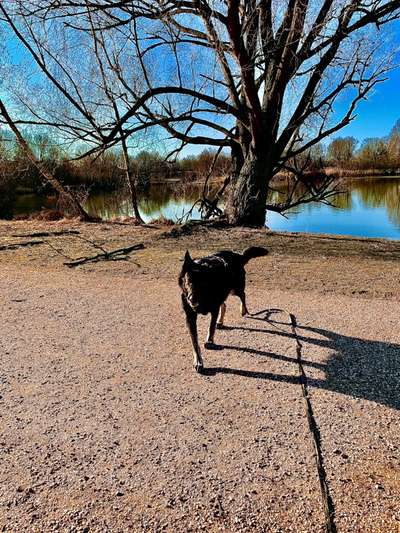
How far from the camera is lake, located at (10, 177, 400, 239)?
19.0 meters

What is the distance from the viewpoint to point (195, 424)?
3.54m

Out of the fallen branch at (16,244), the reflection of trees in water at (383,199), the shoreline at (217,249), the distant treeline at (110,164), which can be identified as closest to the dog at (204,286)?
the shoreline at (217,249)

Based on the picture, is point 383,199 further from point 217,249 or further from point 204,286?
point 204,286

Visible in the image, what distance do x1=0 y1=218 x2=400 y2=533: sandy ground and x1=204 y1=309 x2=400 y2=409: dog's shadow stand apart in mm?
20

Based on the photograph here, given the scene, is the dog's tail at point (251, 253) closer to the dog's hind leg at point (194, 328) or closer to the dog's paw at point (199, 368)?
the dog's hind leg at point (194, 328)

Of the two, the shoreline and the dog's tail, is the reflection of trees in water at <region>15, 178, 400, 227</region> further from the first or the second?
the dog's tail

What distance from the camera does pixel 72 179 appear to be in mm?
25469

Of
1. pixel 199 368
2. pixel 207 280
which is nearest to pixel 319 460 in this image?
pixel 199 368

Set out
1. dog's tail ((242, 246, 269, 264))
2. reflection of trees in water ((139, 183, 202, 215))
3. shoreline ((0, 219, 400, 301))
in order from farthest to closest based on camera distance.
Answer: reflection of trees in water ((139, 183, 202, 215))
shoreline ((0, 219, 400, 301))
dog's tail ((242, 246, 269, 264))

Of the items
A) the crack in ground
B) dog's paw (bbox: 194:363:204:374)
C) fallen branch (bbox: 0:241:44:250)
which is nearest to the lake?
fallen branch (bbox: 0:241:44:250)

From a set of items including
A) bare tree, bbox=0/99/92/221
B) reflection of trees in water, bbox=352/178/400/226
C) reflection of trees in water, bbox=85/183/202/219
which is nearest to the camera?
bare tree, bbox=0/99/92/221

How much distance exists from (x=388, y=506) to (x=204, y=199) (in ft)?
44.3

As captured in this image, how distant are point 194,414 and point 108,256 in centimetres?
714

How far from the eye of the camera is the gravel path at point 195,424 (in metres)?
2.64
